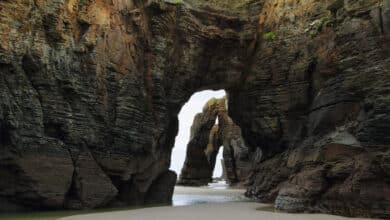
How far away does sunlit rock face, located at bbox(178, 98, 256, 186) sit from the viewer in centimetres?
4838

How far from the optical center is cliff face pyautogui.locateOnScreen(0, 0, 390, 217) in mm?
14492

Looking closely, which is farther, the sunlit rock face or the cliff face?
the sunlit rock face

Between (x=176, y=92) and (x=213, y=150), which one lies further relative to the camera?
(x=213, y=150)

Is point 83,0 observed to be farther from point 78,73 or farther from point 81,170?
point 81,170

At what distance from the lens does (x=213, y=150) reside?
180 ft

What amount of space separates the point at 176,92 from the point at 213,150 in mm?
32658

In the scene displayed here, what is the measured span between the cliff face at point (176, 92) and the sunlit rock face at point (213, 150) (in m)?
22.7

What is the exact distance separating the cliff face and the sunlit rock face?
2269 cm

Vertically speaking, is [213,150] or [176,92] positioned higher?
[176,92]

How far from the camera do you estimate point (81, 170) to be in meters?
16.4

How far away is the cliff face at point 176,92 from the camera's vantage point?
14.5 meters

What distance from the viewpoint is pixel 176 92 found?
23094 mm

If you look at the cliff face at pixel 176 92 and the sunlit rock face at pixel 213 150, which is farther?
the sunlit rock face at pixel 213 150

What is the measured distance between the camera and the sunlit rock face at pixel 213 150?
48375mm
